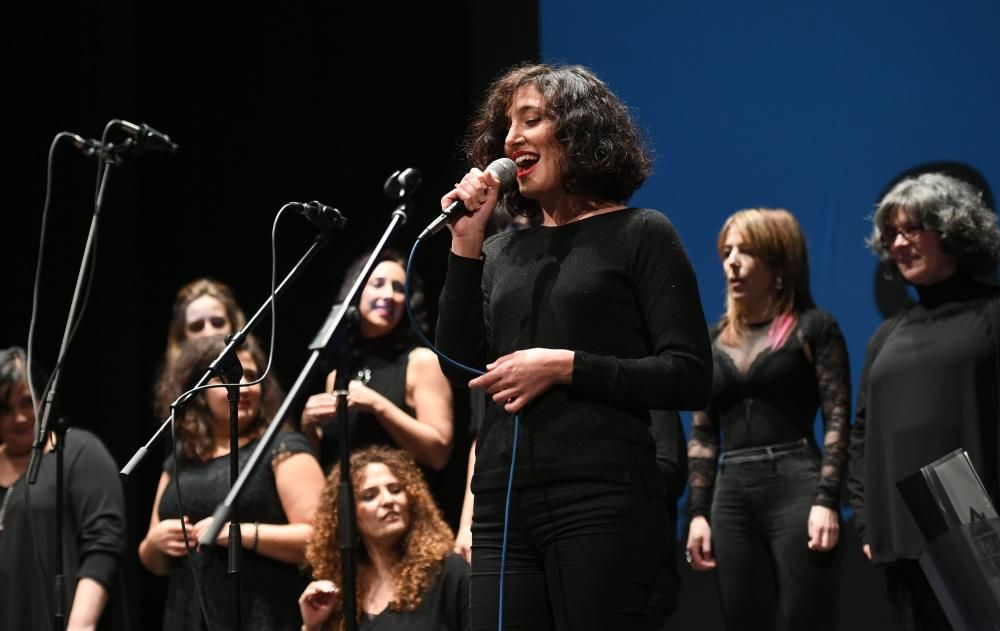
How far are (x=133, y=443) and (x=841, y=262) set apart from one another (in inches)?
108

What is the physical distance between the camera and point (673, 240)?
1.99 meters

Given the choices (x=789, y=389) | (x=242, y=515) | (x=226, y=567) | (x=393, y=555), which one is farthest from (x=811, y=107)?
(x=226, y=567)

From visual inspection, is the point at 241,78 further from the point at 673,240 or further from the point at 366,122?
the point at 673,240

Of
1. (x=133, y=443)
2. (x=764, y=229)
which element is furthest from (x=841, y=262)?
(x=133, y=443)

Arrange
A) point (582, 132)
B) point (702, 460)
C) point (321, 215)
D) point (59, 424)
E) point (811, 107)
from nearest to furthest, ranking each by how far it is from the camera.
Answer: point (582, 132)
point (321, 215)
point (59, 424)
point (702, 460)
point (811, 107)

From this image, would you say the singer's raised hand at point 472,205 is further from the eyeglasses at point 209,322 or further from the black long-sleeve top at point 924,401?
the eyeglasses at point 209,322

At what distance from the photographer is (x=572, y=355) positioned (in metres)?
1.88

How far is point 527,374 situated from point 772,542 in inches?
68.1

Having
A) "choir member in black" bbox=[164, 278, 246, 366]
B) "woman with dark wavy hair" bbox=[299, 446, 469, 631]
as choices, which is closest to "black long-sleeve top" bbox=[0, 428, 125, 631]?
"choir member in black" bbox=[164, 278, 246, 366]

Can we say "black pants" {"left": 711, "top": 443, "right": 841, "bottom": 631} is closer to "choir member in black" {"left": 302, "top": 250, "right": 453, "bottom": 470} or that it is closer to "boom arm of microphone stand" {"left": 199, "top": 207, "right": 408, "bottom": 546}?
"choir member in black" {"left": 302, "top": 250, "right": 453, "bottom": 470}

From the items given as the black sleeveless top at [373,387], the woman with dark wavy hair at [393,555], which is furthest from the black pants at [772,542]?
the black sleeveless top at [373,387]

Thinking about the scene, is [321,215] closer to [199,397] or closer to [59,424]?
[59,424]

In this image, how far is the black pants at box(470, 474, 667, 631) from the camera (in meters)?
1.82

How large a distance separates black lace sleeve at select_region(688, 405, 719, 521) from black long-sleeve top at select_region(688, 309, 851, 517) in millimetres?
26
